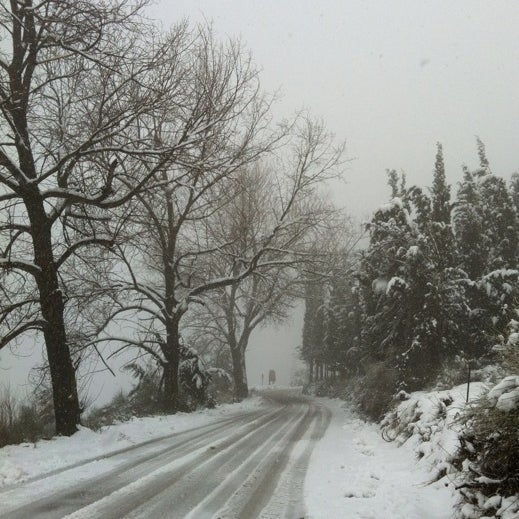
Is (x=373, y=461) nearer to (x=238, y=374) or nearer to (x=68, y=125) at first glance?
(x=68, y=125)

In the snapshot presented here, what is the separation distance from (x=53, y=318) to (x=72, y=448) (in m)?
2.63

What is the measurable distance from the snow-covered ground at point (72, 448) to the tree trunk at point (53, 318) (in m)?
0.46

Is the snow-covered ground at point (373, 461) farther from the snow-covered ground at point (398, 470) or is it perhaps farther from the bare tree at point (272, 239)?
the bare tree at point (272, 239)

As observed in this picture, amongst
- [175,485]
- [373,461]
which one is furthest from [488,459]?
[373,461]

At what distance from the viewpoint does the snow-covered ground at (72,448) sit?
21.6 ft

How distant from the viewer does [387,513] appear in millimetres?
5102

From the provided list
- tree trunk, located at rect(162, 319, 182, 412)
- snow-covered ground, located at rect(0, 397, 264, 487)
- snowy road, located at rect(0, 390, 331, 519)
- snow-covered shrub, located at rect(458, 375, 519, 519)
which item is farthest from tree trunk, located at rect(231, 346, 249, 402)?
snow-covered shrub, located at rect(458, 375, 519, 519)

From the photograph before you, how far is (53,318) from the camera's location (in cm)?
961

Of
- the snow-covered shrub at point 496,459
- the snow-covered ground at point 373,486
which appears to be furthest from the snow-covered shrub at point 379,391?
the snow-covered shrub at point 496,459

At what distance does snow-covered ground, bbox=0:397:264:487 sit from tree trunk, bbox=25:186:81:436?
1.52 feet

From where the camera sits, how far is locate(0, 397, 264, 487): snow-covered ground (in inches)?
259

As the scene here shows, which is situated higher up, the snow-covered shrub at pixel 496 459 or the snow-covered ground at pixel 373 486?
the snow-covered shrub at pixel 496 459

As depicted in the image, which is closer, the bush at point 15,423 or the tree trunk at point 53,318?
the bush at point 15,423

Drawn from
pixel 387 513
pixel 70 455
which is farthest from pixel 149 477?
pixel 387 513
